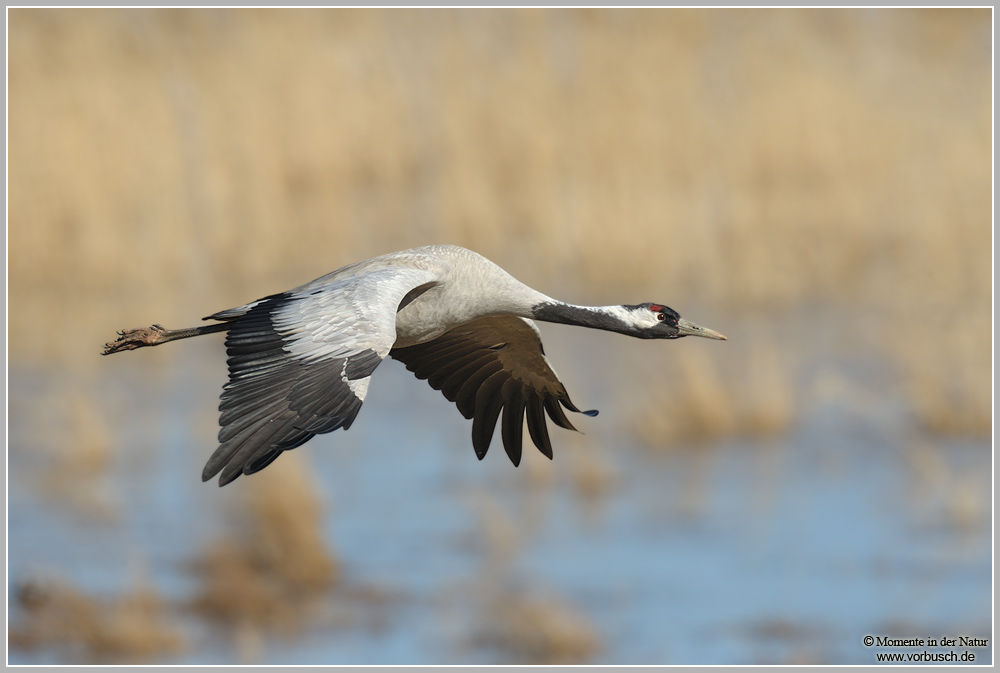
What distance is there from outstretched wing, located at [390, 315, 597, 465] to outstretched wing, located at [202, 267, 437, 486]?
147cm

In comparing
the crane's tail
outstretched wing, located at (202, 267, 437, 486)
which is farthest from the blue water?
outstretched wing, located at (202, 267, 437, 486)

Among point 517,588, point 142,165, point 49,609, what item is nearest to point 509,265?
point 142,165

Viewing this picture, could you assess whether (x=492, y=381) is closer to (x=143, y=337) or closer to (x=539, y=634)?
(x=143, y=337)

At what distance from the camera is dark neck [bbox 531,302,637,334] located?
26.7ft

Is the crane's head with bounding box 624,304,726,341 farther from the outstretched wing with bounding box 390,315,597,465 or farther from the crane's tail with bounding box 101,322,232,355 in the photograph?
the crane's tail with bounding box 101,322,232,355

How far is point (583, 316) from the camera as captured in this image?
27.1ft

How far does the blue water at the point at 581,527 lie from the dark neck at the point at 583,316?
20.4 ft

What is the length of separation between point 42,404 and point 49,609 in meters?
5.27


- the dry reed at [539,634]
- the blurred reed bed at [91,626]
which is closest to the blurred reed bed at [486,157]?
the blurred reed bed at [91,626]

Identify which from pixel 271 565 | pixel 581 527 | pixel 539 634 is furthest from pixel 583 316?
pixel 581 527

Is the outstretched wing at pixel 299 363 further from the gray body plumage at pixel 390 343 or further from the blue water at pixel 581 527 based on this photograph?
the blue water at pixel 581 527

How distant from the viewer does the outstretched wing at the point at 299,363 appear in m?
6.50

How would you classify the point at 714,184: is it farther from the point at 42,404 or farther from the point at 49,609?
the point at 49,609

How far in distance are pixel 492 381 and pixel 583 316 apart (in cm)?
87
